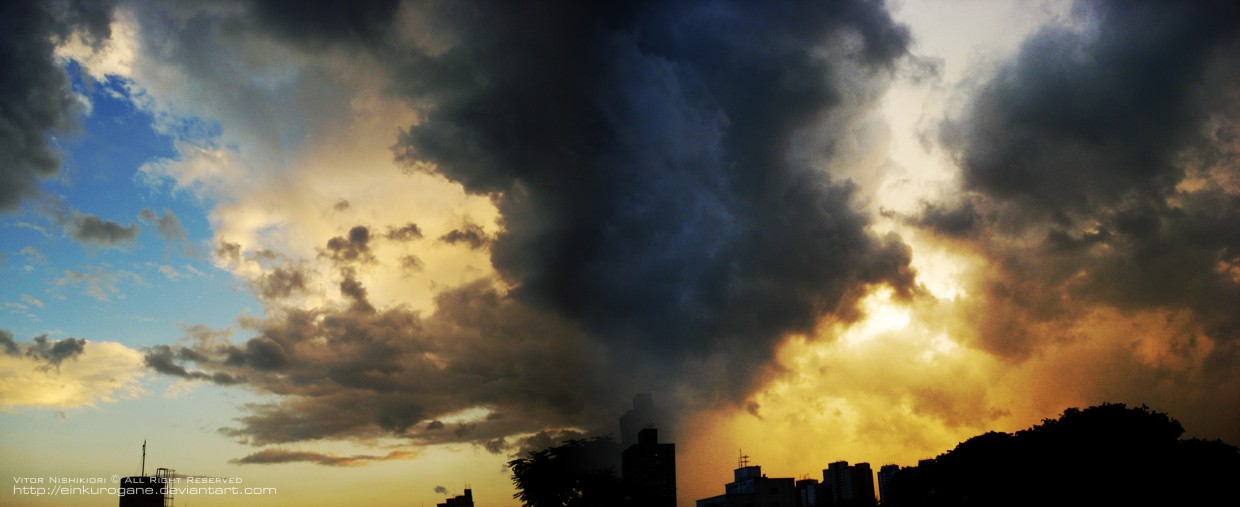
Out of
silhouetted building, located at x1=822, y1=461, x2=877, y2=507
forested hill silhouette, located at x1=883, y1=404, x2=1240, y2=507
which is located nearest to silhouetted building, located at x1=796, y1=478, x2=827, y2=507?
silhouetted building, located at x1=822, y1=461, x2=877, y2=507

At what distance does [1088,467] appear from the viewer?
245 feet

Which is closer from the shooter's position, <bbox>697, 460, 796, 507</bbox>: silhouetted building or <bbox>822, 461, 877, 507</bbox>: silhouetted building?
<bbox>697, 460, 796, 507</bbox>: silhouetted building

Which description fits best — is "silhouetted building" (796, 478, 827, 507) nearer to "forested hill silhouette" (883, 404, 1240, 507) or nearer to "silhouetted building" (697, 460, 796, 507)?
"silhouetted building" (697, 460, 796, 507)

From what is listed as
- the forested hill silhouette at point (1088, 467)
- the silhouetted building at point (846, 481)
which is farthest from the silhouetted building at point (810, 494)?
the forested hill silhouette at point (1088, 467)

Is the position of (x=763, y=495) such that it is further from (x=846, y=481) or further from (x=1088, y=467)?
(x=1088, y=467)

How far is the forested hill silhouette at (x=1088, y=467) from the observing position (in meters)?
69.2

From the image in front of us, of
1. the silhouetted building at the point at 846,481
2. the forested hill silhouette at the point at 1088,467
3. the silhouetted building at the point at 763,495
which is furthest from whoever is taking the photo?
the silhouetted building at the point at 846,481

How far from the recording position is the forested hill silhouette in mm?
69250

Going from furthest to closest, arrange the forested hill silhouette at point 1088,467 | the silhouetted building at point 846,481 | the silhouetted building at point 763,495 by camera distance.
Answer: the silhouetted building at point 846,481
the silhouetted building at point 763,495
the forested hill silhouette at point 1088,467

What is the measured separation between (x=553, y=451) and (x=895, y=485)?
77229mm

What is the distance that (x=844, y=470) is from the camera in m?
160

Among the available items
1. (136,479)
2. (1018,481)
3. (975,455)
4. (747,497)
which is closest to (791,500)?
(747,497)

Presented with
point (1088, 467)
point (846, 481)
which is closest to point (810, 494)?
point (846, 481)

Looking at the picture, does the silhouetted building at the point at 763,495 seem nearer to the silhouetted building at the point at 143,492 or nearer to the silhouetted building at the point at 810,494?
the silhouetted building at the point at 810,494
